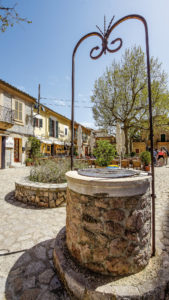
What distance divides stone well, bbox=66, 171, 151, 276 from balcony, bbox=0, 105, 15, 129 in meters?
11.1

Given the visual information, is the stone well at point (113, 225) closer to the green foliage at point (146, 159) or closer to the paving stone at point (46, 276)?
the paving stone at point (46, 276)

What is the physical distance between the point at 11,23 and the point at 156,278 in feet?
14.8

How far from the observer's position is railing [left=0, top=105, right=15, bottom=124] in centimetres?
1090

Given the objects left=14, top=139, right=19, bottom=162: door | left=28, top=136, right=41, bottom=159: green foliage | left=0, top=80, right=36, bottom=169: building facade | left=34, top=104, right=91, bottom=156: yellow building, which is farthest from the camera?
left=34, top=104, right=91, bottom=156: yellow building

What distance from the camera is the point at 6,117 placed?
11141 millimetres

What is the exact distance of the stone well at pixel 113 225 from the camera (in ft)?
4.92

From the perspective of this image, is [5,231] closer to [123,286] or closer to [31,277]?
[31,277]

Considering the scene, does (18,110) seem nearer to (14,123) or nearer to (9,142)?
(14,123)

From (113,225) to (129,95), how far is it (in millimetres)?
15127

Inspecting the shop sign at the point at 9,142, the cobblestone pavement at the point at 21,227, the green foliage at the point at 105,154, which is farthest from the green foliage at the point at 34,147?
the cobblestone pavement at the point at 21,227

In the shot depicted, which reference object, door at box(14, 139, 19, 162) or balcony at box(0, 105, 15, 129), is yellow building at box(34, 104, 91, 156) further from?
balcony at box(0, 105, 15, 129)

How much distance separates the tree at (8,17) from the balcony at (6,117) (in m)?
8.79

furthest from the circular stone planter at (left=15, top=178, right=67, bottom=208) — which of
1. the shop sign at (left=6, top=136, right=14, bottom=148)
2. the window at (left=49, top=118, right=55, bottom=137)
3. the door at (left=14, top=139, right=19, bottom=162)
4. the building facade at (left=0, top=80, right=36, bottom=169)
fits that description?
the window at (left=49, top=118, right=55, bottom=137)

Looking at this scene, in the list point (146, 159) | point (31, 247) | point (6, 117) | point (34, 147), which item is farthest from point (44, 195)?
point (34, 147)
